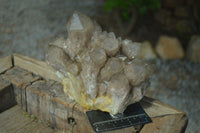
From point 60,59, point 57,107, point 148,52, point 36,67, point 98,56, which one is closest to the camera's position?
point 98,56

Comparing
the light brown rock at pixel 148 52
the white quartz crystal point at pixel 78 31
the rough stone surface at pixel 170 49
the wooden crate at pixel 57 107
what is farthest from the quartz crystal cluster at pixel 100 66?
the rough stone surface at pixel 170 49

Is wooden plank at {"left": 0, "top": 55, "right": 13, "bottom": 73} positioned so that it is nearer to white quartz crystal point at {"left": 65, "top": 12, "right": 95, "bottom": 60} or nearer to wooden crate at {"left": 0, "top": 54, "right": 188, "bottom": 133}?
wooden crate at {"left": 0, "top": 54, "right": 188, "bottom": 133}

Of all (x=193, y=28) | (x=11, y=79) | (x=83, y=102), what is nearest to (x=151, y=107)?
(x=83, y=102)

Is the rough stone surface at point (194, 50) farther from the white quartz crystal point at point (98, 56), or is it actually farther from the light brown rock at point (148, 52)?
the white quartz crystal point at point (98, 56)

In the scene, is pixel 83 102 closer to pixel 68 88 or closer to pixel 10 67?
pixel 68 88

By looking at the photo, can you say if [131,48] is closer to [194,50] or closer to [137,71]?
[137,71]

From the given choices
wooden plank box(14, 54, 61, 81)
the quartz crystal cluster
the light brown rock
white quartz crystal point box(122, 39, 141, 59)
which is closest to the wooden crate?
wooden plank box(14, 54, 61, 81)

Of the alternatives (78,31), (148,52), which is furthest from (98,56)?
(148,52)
